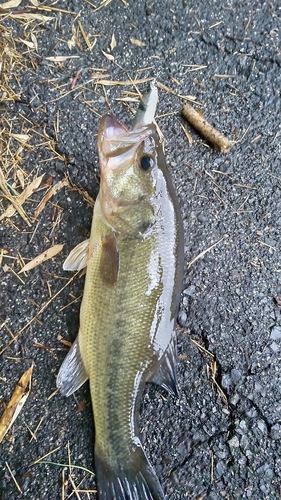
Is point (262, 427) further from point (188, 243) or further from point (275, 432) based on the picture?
point (188, 243)

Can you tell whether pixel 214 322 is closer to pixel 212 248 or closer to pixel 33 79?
pixel 212 248

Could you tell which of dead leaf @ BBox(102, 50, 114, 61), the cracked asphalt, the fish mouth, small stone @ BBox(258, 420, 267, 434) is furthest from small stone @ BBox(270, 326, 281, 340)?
dead leaf @ BBox(102, 50, 114, 61)

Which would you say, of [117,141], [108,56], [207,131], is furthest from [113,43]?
[117,141]

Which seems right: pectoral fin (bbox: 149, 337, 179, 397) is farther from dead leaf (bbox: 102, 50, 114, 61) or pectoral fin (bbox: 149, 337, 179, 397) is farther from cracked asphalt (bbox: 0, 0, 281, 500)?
Answer: dead leaf (bbox: 102, 50, 114, 61)

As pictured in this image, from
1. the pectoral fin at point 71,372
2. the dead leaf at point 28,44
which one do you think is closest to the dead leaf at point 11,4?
the dead leaf at point 28,44

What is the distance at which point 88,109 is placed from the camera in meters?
3.39

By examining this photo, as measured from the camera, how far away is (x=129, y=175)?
113 inches

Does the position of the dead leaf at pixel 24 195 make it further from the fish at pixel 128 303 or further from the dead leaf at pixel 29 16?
the dead leaf at pixel 29 16

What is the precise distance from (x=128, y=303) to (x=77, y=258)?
0.45m

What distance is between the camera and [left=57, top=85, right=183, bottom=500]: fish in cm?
277

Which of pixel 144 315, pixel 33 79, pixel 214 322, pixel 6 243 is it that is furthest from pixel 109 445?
pixel 33 79

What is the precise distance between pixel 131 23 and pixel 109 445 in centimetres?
276

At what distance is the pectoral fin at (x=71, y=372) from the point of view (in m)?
2.91

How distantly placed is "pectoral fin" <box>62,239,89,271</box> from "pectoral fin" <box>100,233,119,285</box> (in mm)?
160
